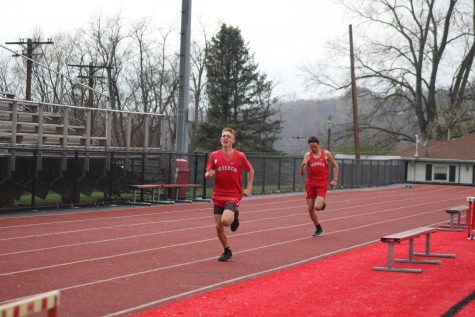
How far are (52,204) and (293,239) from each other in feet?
27.8

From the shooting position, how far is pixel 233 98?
196 feet

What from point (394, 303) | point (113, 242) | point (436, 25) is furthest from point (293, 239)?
point (436, 25)

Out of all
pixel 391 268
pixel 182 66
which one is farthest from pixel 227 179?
pixel 182 66

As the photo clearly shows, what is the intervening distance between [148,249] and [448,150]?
57.7m

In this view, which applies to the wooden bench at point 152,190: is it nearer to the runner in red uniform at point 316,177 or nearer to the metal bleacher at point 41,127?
the metal bleacher at point 41,127

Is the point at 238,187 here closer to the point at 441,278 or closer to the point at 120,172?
the point at 441,278

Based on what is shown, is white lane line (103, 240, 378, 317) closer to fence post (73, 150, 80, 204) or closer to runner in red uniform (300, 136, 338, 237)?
runner in red uniform (300, 136, 338, 237)

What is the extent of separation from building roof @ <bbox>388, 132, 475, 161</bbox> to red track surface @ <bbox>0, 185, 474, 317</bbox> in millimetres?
43544

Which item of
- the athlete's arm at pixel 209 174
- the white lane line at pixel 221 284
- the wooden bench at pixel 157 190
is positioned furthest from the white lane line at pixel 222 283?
the wooden bench at pixel 157 190

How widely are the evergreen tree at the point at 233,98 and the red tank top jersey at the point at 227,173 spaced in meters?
45.8

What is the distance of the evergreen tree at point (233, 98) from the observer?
58.4 metres

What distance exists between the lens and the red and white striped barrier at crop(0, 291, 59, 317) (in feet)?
12.2

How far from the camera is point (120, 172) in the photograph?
85.3 feet

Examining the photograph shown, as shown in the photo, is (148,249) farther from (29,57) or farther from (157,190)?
(29,57)
